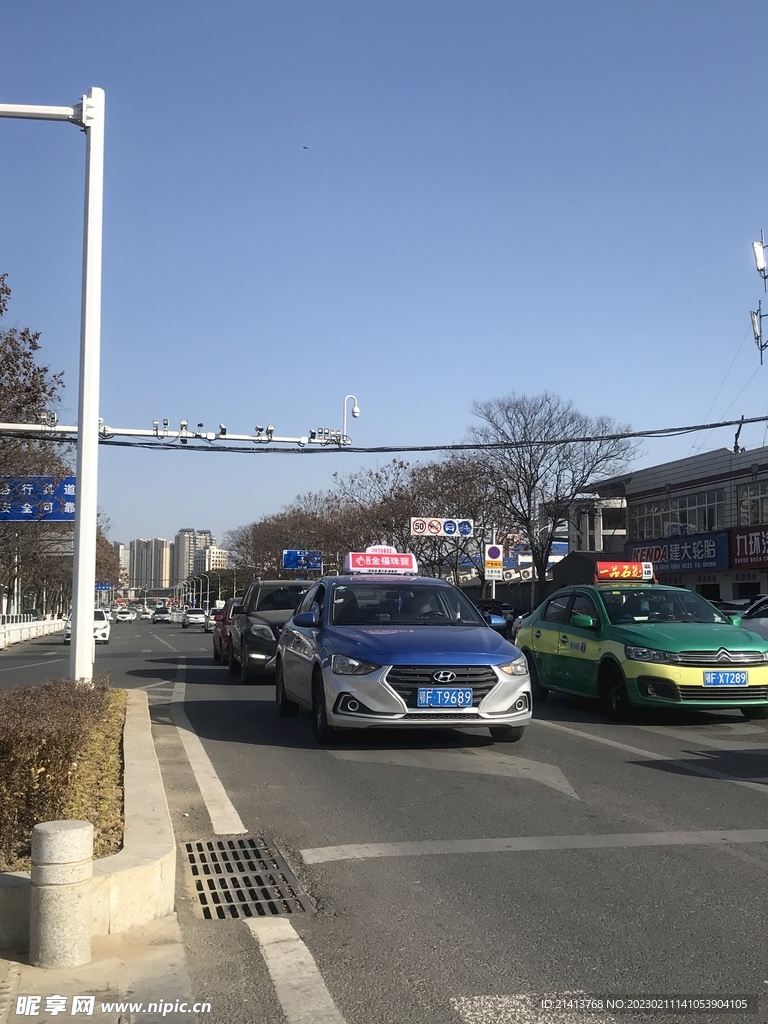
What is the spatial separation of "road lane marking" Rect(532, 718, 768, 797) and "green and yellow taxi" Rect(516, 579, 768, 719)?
89 cm

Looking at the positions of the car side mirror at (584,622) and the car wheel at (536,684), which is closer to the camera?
the car side mirror at (584,622)

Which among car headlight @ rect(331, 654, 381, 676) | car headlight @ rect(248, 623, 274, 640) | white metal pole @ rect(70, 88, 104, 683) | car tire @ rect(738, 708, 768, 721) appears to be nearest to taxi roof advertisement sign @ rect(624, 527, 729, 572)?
car headlight @ rect(248, 623, 274, 640)

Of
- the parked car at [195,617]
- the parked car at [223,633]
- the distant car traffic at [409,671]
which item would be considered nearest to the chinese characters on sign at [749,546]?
the parked car at [223,633]

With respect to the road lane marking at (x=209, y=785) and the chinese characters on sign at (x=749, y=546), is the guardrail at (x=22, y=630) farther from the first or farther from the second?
the road lane marking at (x=209, y=785)

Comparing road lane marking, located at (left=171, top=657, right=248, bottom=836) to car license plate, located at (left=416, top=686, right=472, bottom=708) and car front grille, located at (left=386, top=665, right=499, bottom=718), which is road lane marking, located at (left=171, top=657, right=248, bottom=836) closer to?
car front grille, located at (left=386, top=665, right=499, bottom=718)

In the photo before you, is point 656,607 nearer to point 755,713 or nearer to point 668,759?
point 755,713

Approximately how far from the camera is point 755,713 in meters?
11.6

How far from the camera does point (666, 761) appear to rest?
8.59 metres

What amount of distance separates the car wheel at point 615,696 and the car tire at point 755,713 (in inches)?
53.3

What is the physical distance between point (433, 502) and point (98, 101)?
4049 cm

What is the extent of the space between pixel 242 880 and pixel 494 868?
1299mm

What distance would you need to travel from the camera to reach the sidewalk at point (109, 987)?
11.6ft

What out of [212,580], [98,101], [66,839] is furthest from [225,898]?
[212,580]

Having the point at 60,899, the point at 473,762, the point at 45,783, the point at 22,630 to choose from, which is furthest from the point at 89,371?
the point at 22,630
